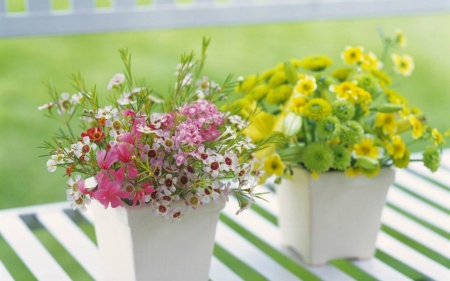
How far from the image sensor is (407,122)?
Answer: 1476mm

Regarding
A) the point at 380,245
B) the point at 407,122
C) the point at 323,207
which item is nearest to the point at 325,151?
the point at 323,207

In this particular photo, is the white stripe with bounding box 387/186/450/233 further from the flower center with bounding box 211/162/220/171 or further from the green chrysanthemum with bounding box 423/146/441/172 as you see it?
the flower center with bounding box 211/162/220/171

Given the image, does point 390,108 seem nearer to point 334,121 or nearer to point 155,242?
point 334,121

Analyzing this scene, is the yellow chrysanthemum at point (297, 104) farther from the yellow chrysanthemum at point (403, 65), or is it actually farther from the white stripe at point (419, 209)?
the white stripe at point (419, 209)

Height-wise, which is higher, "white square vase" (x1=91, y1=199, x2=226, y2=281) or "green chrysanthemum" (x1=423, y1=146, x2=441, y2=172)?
"green chrysanthemum" (x1=423, y1=146, x2=441, y2=172)

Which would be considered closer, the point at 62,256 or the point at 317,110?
the point at 317,110

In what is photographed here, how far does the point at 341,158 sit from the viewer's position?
53.4 inches

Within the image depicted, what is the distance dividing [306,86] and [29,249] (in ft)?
2.11

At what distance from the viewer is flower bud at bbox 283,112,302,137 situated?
133 cm

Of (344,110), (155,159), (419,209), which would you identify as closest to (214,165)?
(155,159)

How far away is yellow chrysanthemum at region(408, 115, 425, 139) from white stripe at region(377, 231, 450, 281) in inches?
10.3

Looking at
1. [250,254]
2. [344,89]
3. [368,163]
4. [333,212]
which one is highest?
[344,89]

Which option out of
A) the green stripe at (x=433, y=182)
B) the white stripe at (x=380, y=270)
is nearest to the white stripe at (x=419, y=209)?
the green stripe at (x=433, y=182)

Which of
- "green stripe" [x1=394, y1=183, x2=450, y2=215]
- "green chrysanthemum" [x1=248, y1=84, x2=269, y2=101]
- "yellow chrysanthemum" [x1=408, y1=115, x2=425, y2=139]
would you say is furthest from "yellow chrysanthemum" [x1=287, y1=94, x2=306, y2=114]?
"green stripe" [x1=394, y1=183, x2=450, y2=215]
